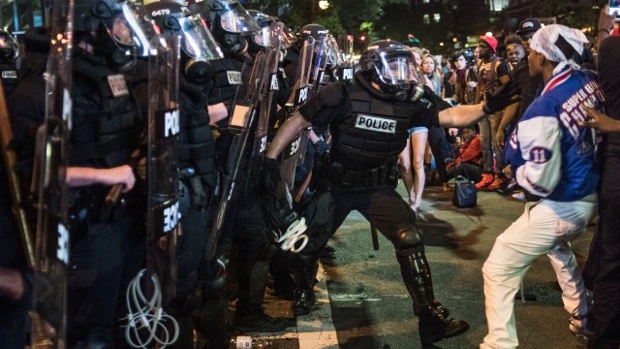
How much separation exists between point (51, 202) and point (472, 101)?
37.2 feet

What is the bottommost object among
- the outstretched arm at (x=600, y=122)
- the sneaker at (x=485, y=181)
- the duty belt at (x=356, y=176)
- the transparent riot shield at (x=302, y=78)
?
the sneaker at (x=485, y=181)

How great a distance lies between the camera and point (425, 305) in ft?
15.4

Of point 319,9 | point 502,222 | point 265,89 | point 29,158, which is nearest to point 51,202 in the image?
point 29,158

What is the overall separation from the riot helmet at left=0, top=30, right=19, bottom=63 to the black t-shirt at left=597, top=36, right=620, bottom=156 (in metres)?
5.64

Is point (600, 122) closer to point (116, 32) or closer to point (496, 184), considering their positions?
point (116, 32)

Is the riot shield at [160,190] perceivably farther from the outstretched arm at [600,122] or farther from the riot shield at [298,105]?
the outstretched arm at [600,122]

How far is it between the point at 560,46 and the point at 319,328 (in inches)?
98.1

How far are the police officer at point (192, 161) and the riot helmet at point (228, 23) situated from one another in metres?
1.18

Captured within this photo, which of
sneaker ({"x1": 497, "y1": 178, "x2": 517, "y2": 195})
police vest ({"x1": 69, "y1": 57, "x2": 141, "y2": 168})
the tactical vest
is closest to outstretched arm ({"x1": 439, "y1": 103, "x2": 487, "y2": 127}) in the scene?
police vest ({"x1": 69, "y1": 57, "x2": 141, "y2": 168})

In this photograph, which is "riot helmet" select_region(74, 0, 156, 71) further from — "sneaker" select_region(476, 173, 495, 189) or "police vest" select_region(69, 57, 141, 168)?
"sneaker" select_region(476, 173, 495, 189)

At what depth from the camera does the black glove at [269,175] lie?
4.82 m

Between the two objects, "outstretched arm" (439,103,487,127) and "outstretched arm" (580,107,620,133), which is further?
"outstretched arm" (439,103,487,127)

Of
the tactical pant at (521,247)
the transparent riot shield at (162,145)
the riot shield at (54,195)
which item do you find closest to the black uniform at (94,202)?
the transparent riot shield at (162,145)

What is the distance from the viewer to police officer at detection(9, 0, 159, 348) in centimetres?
322
